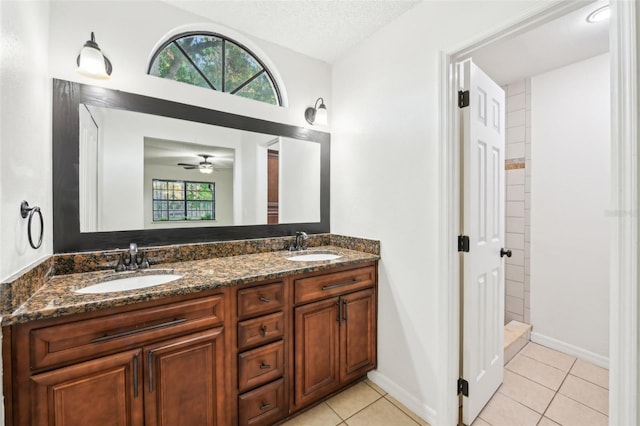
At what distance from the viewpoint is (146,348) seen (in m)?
1.16

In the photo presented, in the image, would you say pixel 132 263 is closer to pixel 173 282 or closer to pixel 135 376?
pixel 173 282

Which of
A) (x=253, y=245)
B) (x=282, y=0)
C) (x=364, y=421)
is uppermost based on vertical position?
(x=282, y=0)

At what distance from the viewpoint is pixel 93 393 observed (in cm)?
107

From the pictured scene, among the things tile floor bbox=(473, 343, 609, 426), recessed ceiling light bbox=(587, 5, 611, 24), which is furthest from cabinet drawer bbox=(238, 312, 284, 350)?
recessed ceiling light bbox=(587, 5, 611, 24)

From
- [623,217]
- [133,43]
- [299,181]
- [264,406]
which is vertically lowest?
[264,406]

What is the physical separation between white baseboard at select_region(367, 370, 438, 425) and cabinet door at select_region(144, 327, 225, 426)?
109cm

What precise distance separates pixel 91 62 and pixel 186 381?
61.8 inches

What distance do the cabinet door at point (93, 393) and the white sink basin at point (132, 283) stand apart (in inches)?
14.6

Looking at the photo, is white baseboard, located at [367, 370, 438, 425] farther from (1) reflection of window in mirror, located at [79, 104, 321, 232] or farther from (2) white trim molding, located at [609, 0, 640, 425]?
(1) reflection of window in mirror, located at [79, 104, 321, 232]

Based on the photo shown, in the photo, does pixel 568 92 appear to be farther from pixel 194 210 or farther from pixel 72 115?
pixel 72 115

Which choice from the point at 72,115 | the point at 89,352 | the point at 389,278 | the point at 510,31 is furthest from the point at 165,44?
the point at 389,278

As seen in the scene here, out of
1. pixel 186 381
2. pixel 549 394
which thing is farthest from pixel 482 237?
pixel 186 381

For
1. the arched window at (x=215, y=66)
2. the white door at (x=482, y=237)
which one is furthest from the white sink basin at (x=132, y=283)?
the white door at (x=482, y=237)

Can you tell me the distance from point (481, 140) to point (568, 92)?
4.78 ft
